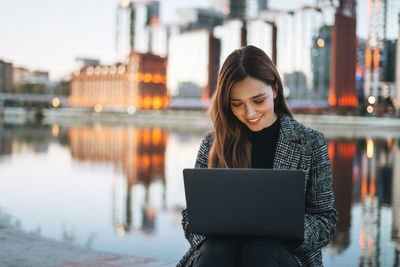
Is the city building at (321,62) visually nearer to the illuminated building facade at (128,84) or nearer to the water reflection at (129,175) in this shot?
the illuminated building facade at (128,84)

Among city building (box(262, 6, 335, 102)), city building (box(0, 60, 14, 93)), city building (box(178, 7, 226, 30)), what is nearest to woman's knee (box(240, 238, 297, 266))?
city building (box(262, 6, 335, 102))

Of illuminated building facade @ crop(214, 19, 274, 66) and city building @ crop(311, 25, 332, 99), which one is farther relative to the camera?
illuminated building facade @ crop(214, 19, 274, 66)

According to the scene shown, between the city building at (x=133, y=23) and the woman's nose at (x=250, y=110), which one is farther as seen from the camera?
the city building at (x=133, y=23)

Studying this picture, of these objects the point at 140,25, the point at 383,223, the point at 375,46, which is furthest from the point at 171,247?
the point at 140,25

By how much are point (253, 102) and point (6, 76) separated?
155m

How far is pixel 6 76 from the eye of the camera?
474ft

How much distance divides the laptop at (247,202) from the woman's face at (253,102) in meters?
0.42

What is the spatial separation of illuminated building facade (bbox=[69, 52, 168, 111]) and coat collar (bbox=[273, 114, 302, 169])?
4104 inches

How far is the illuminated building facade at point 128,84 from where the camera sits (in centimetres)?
10725

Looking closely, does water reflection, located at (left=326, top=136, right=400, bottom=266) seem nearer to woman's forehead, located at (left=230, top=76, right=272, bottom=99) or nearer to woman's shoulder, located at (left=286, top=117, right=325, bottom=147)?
woman's shoulder, located at (left=286, top=117, right=325, bottom=147)

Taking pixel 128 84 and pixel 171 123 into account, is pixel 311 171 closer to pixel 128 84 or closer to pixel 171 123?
pixel 171 123

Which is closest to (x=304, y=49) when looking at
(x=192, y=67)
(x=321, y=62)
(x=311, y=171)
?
(x=321, y=62)

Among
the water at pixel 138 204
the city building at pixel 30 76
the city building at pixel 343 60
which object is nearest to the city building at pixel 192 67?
the city building at pixel 343 60

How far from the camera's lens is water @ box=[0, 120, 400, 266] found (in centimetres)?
519
